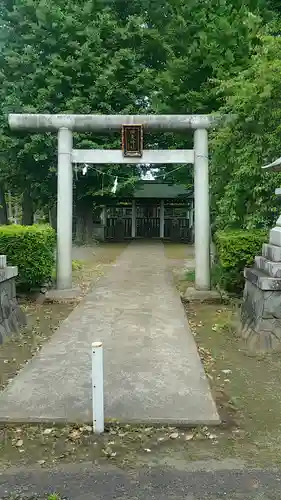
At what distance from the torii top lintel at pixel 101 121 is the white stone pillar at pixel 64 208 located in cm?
22

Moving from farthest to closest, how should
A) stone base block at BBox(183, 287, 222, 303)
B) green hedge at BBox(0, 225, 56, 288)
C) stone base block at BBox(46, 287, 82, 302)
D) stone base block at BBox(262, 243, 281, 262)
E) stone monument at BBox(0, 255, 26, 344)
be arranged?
stone base block at BBox(46, 287, 82, 302) → stone base block at BBox(183, 287, 222, 303) → green hedge at BBox(0, 225, 56, 288) → stone monument at BBox(0, 255, 26, 344) → stone base block at BBox(262, 243, 281, 262)

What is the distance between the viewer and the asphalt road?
2.56 m

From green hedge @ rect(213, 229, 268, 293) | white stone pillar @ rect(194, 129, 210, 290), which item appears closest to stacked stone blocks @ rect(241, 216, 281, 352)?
green hedge @ rect(213, 229, 268, 293)

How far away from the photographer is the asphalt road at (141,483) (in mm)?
2559

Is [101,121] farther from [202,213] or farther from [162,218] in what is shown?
[162,218]

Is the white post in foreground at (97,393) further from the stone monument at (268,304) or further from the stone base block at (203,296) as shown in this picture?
the stone base block at (203,296)

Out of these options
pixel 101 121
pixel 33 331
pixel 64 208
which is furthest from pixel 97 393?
pixel 101 121

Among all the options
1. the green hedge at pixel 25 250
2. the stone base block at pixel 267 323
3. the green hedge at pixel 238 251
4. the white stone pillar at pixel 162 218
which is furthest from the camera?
the white stone pillar at pixel 162 218

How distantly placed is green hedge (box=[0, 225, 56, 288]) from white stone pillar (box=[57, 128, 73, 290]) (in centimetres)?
62

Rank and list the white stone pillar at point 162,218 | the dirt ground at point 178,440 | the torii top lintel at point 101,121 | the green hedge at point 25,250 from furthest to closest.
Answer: the white stone pillar at point 162,218
the torii top lintel at point 101,121
the green hedge at point 25,250
the dirt ground at point 178,440

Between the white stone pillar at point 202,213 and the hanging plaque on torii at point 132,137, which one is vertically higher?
the hanging plaque on torii at point 132,137

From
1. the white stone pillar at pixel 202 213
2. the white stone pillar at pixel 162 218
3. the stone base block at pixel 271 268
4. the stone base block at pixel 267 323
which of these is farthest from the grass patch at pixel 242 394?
the white stone pillar at pixel 162 218

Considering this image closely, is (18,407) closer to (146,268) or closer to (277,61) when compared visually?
(277,61)

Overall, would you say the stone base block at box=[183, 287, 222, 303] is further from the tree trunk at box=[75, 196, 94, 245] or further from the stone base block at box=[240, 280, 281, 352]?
the tree trunk at box=[75, 196, 94, 245]
